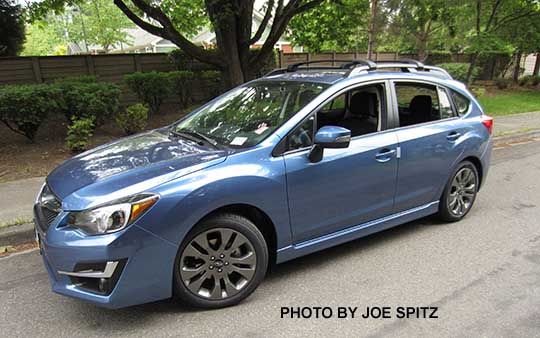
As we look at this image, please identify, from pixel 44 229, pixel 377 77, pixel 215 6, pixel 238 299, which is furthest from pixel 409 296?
pixel 215 6

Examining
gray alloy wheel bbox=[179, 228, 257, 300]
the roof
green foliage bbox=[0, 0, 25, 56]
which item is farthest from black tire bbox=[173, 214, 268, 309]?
green foliage bbox=[0, 0, 25, 56]

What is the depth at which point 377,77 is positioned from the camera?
3.72 meters

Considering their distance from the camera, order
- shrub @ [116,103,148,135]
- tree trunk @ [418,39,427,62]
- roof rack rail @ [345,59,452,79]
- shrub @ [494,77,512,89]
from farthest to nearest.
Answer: shrub @ [494,77,512,89] → tree trunk @ [418,39,427,62] → shrub @ [116,103,148,135] → roof rack rail @ [345,59,452,79]

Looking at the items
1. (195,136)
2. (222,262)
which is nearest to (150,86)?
(195,136)

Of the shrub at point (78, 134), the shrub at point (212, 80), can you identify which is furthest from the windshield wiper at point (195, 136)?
the shrub at point (212, 80)

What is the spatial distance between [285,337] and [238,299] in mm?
482

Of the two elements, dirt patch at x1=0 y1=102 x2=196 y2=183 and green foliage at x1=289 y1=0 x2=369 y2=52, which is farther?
green foliage at x1=289 y1=0 x2=369 y2=52

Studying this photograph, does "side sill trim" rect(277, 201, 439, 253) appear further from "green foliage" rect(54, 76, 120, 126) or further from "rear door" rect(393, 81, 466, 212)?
"green foliage" rect(54, 76, 120, 126)

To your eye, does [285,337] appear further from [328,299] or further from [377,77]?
[377,77]

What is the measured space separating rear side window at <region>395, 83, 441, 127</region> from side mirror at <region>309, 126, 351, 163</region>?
1.23 m

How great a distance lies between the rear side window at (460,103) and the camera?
438cm

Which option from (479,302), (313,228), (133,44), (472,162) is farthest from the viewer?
(133,44)

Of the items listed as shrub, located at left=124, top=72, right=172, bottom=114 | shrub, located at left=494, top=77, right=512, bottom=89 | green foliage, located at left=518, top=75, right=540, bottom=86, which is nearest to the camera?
shrub, located at left=124, top=72, right=172, bottom=114

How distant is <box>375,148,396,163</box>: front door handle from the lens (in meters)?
3.55
